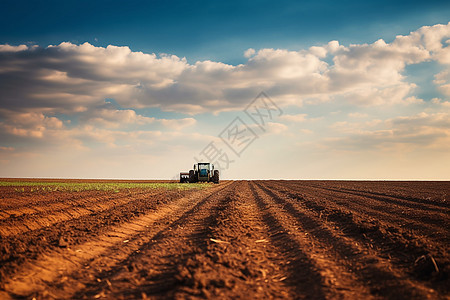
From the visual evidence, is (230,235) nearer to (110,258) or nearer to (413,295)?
(110,258)

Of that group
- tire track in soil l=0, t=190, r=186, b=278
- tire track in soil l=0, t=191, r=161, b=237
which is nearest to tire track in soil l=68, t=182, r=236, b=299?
tire track in soil l=0, t=190, r=186, b=278

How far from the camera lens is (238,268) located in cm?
589

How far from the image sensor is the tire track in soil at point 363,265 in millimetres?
4969

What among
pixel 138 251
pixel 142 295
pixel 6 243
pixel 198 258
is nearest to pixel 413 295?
pixel 198 258

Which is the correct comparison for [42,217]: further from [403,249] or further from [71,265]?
[403,249]

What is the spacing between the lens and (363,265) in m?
6.36

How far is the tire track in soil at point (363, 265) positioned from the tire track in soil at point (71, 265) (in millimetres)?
4365

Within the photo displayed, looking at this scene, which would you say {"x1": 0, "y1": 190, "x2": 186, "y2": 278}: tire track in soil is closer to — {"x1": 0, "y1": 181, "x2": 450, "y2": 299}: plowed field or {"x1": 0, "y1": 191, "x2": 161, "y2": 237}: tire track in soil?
{"x1": 0, "y1": 181, "x2": 450, "y2": 299}: plowed field

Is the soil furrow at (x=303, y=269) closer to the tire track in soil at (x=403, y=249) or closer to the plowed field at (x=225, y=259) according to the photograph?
the plowed field at (x=225, y=259)

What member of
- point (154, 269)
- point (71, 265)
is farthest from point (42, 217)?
point (154, 269)

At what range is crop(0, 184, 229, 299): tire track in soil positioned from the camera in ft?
17.6

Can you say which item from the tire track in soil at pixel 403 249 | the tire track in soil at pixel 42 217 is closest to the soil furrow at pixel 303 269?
the tire track in soil at pixel 403 249

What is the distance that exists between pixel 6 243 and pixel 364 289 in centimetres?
782

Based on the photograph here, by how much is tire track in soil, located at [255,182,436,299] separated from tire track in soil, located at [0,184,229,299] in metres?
4.36
